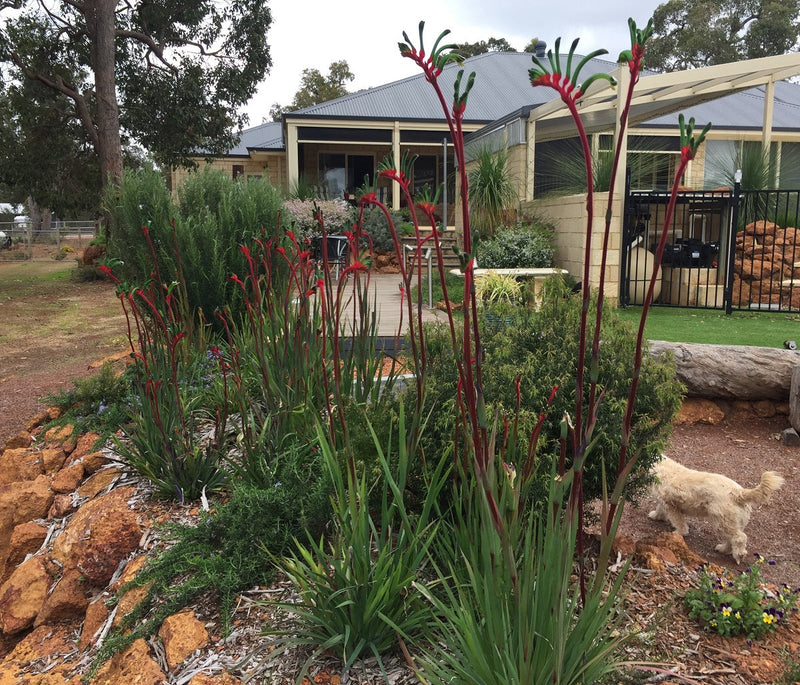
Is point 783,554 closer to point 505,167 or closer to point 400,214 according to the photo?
point 505,167

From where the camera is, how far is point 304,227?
15.1 metres

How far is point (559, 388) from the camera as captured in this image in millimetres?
2834

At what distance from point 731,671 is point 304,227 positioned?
13920 millimetres

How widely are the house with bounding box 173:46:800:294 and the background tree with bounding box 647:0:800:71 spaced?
40.6ft

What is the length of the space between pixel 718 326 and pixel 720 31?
35103mm

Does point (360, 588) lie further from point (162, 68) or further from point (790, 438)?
point (162, 68)

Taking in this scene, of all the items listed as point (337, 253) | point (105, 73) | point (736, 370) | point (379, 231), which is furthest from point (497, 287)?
point (105, 73)

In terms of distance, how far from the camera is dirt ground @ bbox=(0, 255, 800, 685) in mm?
2070

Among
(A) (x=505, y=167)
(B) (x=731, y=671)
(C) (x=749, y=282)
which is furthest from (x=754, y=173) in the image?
(B) (x=731, y=671)

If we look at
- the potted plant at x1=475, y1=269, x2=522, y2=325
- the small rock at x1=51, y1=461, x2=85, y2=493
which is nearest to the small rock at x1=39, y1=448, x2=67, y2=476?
the small rock at x1=51, y1=461, x2=85, y2=493

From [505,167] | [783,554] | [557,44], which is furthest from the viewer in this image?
[505,167]

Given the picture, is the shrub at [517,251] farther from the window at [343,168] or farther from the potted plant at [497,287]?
the window at [343,168]

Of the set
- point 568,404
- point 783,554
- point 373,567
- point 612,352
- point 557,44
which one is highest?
point 557,44

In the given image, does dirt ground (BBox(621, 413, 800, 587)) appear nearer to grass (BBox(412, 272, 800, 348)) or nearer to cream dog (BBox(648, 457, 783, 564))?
cream dog (BBox(648, 457, 783, 564))
